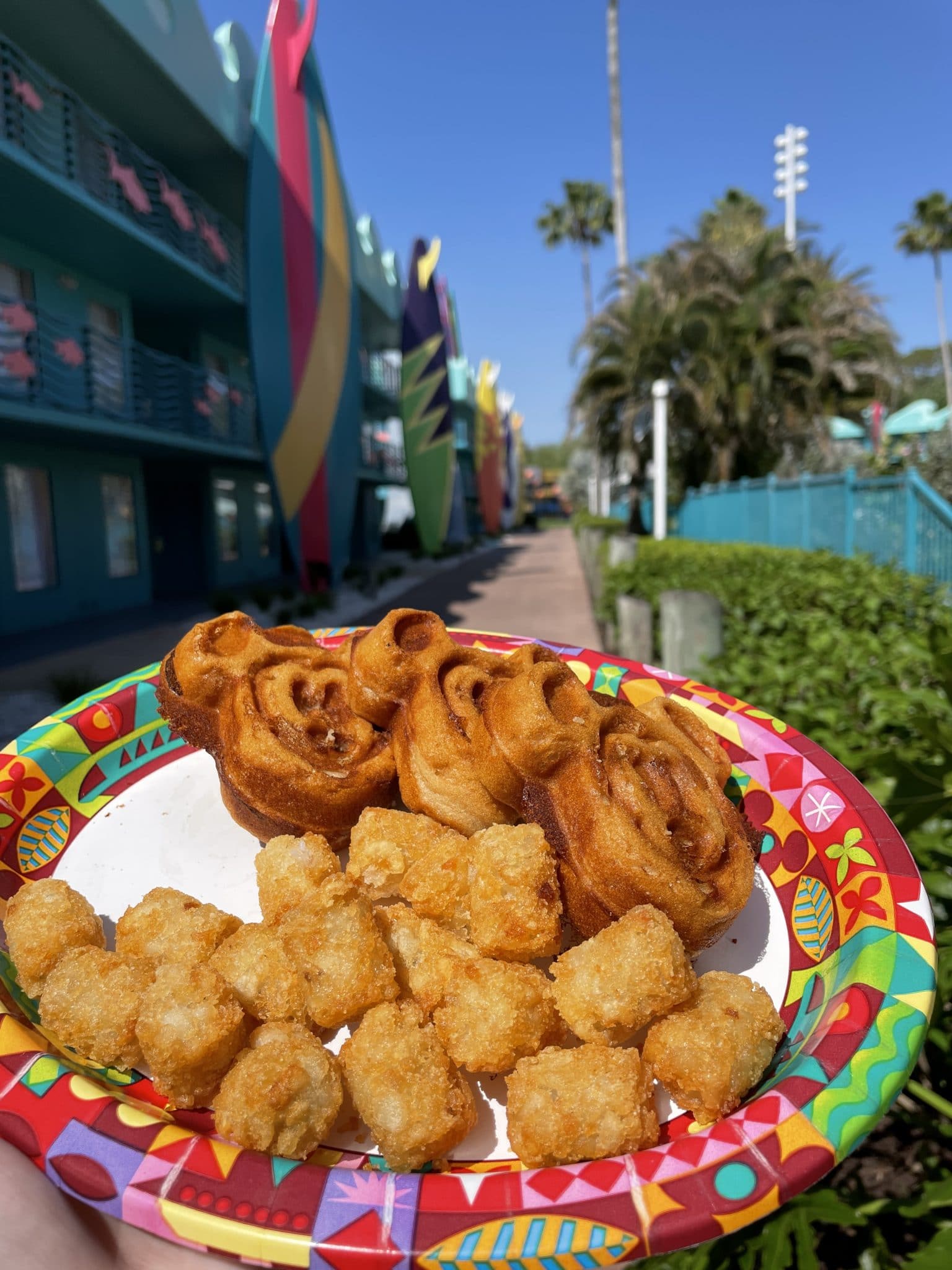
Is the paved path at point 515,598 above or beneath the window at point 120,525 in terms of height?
beneath

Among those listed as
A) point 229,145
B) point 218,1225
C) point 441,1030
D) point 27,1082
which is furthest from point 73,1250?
point 229,145

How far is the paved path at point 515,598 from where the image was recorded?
39.6ft

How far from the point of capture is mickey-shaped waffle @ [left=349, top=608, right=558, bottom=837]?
5.21 ft

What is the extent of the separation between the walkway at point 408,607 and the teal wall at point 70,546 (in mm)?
693

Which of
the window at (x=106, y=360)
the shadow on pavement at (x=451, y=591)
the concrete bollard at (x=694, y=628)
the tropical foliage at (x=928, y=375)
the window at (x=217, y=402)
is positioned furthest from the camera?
the tropical foliage at (x=928, y=375)

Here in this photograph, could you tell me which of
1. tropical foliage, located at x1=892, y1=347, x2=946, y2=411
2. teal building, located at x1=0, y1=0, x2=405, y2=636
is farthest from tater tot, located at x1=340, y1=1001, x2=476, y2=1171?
tropical foliage, located at x1=892, y1=347, x2=946, y2=411

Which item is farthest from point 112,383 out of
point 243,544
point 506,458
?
point 506,458

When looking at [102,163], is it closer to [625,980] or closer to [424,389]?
[424,389]

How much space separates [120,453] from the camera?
13.8 meters

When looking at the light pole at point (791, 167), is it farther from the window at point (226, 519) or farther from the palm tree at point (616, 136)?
the window at point (226, 519)

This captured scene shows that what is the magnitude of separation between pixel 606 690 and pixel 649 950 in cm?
99

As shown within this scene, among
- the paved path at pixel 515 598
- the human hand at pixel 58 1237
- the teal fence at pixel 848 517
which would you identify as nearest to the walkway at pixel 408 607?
the paved path at pixel 515 598

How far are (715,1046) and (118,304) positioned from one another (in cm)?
1506

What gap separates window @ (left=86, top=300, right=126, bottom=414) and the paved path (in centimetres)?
507
